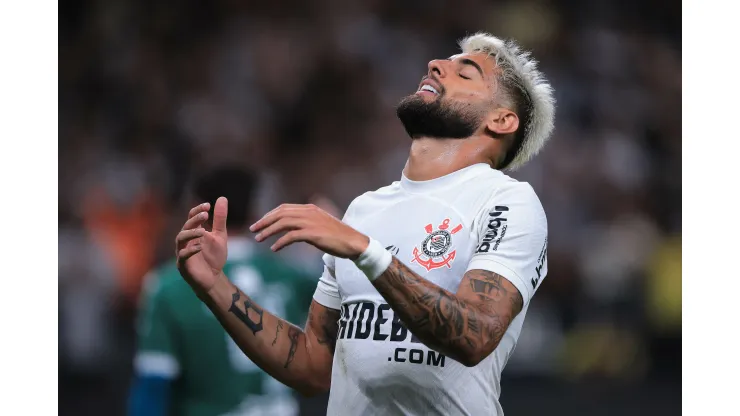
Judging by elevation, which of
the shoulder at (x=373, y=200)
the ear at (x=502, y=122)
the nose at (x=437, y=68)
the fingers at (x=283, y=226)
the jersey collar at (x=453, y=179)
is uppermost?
the nose at (x=437, y=68)

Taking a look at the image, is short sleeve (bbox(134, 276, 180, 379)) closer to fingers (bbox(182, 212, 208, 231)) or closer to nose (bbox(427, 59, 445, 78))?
fingers (bbox(182, 212, 208, 231))

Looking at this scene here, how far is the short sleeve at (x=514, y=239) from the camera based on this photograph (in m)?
2.54

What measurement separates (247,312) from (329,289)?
0.29 metres

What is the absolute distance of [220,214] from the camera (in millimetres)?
2725

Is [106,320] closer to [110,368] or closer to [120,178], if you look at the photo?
[110,368]

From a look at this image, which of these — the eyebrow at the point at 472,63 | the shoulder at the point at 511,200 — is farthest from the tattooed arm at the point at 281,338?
the eyebrow at the point at 472,63

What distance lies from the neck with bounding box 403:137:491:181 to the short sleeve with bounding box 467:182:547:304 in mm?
264

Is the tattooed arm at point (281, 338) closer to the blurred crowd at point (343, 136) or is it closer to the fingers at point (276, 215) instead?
the fingers at point (276, 215)

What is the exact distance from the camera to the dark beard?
2.98 m

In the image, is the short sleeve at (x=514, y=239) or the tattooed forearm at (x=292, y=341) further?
the tattooed forearm at (x=292, y=341)

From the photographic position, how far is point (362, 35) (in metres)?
11.3

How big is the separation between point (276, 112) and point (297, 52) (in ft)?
2.96

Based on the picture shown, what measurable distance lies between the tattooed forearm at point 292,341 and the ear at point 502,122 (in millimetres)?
927

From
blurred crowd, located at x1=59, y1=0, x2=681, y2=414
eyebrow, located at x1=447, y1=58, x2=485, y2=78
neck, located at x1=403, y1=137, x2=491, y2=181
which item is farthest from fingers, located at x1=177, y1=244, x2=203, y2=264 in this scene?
blurred crowd, located at x1=59, y1=0, x2=681, y2=414
